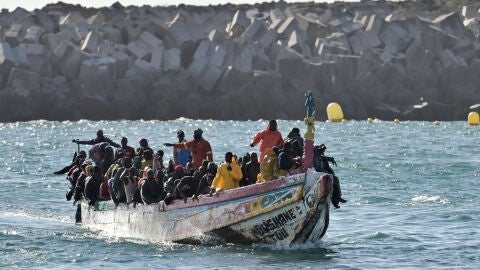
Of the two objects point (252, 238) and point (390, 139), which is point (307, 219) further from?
point (390, 139)

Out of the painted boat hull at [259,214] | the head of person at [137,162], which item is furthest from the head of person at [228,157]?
the head of person at [137,162]

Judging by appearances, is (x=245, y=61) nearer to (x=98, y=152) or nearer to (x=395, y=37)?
(x=395, y=37)

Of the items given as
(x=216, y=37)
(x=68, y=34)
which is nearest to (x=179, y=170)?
(x=216, y=37)

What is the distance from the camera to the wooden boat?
25.0 metres

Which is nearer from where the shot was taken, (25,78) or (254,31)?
(25,78)

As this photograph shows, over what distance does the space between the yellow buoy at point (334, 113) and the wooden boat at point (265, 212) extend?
8163 cm

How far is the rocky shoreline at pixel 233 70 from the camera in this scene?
113m

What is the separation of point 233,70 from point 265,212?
8958 cm

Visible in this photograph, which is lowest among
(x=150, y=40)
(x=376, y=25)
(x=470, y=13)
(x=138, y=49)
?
(x=138, y=49)

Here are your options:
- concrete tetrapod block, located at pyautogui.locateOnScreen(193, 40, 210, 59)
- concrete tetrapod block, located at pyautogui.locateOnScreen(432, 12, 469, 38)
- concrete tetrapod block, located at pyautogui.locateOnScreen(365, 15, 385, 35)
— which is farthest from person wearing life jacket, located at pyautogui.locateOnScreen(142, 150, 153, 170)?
concrete tetrapod block, located at pyautogui.locateOnScreen(432, 12, 469, 38)

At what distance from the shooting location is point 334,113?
10856cm

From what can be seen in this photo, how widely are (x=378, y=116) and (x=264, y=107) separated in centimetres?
1086

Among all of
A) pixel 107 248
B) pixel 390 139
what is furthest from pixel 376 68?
pixel 107 248

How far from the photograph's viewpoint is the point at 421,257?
26.3 m
